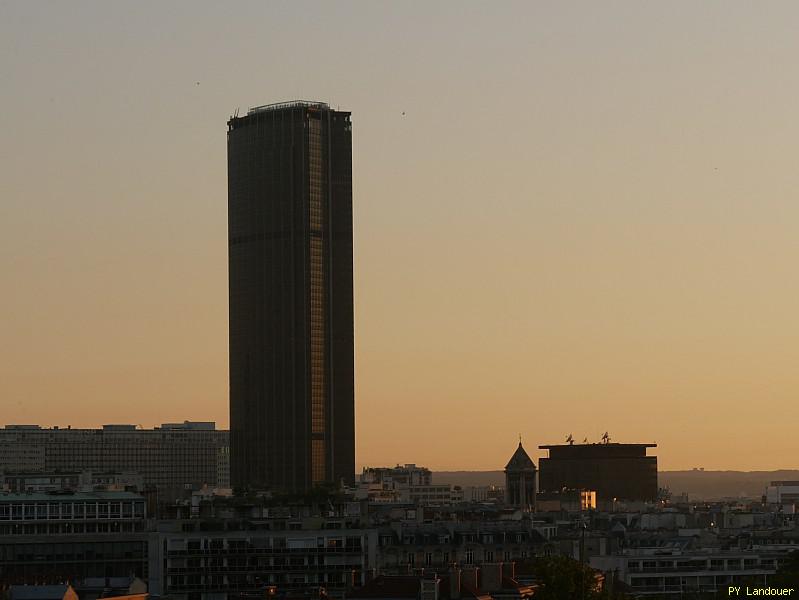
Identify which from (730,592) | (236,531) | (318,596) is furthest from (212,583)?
(730,592)

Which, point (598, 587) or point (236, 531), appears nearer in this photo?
point (598, 587)

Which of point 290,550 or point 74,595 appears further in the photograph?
point 290,550

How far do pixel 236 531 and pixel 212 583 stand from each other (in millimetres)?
6007

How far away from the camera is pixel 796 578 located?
18712 cm

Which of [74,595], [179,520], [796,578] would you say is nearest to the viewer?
[74,595]

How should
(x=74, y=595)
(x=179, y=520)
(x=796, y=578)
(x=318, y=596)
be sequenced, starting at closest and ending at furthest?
1. (x=74, y=595)
2. (x=318, y=596)
3. (x=796, y=578)
4. (x=179, y=520)

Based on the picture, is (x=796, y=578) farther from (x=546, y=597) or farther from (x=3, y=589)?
(x=3, y=589)

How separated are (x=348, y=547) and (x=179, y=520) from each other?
14217 millimetres

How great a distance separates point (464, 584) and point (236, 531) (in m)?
46.5

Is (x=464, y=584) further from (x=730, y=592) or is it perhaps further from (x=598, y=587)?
(x=730, y=592)

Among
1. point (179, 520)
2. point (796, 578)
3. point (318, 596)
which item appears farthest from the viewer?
point (179, 520)

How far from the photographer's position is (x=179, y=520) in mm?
199125

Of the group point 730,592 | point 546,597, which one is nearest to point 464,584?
point 546,597

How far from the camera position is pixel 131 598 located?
150000mm
